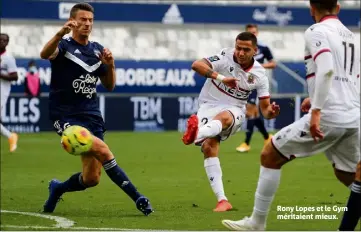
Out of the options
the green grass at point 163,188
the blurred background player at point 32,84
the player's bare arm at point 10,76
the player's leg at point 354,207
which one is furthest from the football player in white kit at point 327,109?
the blurred background player at point 32,84

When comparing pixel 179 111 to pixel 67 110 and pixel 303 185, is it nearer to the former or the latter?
pixel 303 185

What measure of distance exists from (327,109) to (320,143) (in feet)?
0.96

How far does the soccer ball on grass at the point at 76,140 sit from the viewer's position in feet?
33.1

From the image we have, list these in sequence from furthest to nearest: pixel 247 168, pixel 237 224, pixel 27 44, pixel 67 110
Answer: pixel 27 44 → pixel 247 168 → pixel 67 110 → pixel 237 224

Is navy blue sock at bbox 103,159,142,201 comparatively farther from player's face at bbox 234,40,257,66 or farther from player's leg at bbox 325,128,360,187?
player's leg at bbox 325,128,360,187

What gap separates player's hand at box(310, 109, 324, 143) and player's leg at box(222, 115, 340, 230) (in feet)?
0.44

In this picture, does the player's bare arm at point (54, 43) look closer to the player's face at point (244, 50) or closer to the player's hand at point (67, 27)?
the player's hand at point (67, 27)

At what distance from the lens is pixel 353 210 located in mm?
8422

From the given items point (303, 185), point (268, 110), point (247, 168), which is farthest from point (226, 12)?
point (268, 110)

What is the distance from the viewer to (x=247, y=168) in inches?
690

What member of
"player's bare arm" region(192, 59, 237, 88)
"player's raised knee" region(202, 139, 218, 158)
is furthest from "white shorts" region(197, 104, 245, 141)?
"player's bare arm" region(192, 59, 237, 88)

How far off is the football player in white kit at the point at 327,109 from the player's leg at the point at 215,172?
8.62 feet

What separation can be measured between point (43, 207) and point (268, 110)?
279 centimetres

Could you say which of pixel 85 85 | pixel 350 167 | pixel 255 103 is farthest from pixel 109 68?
pixel 255 103
